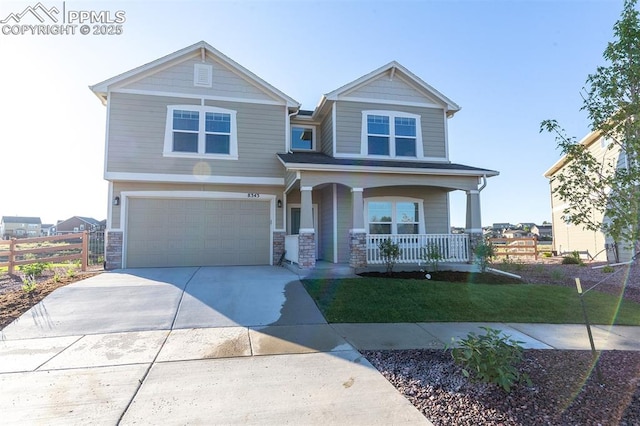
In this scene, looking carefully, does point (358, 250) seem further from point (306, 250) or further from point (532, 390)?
point (532, 390)

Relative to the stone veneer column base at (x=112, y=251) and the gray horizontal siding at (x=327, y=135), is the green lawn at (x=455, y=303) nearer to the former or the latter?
the gray horizontal siding at (x=327, y=135)

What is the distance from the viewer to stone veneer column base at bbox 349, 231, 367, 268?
32.5 ft

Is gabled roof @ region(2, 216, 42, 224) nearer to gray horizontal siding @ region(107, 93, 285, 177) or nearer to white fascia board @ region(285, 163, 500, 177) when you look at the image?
gray horizontal siding @ region(107, 93, 285, 177)

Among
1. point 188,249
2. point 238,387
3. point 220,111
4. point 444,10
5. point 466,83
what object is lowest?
point 238,387

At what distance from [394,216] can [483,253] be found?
10.4ft

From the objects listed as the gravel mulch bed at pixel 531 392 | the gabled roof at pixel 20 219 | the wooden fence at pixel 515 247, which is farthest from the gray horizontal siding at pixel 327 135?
the gabled roof at pixel 20 219

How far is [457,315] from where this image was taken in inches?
247

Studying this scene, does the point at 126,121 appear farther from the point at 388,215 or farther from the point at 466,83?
the point at 466,83

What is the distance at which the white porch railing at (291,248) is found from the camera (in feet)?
34.3

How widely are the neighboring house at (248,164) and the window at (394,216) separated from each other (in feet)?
0.12

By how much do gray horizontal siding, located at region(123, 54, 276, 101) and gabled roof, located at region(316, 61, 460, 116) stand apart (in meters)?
2.20

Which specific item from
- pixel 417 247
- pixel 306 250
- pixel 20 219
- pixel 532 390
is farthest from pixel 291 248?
pixel 20 219

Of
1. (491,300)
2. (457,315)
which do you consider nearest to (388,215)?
(491,300)

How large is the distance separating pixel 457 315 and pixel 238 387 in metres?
4.32
